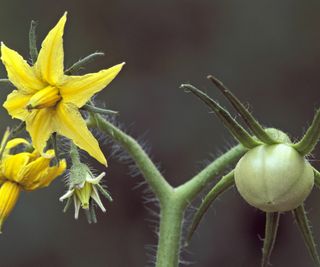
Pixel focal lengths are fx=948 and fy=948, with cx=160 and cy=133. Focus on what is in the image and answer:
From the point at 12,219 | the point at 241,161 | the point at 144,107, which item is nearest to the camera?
the point at 241,161

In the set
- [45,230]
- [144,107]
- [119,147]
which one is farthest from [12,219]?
[119,147]

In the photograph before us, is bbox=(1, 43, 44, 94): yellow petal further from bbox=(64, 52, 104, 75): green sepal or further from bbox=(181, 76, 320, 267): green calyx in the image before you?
bbox=(181, 76, 320, 267): green calyx

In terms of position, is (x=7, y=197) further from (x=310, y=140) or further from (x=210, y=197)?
(x=310, y=140)

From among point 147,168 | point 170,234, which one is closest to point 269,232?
point 170,234

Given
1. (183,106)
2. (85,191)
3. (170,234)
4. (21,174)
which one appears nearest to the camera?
(85,191)

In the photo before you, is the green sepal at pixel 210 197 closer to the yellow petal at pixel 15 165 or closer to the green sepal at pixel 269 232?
the green sepal at pixel 269 232

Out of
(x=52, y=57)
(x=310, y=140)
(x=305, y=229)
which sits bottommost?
(x=305, y=229)

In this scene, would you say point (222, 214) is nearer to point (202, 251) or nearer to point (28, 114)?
point (202, 251)
